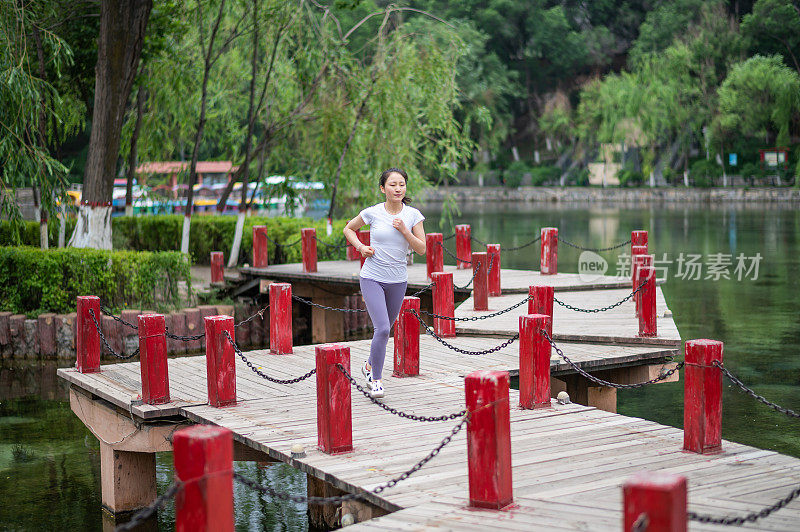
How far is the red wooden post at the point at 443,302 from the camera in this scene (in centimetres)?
1177

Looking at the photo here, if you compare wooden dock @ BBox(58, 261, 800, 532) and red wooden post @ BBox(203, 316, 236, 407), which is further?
red wooden post @ BBox(203, 316, 236, 407)

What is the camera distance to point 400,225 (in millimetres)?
7949

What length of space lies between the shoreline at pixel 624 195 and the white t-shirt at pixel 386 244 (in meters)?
38.2

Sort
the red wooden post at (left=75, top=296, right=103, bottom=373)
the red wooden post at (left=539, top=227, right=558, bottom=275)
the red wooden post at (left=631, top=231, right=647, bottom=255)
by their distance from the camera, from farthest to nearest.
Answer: the red wooden post at (left=539, top=227, right=558, bottom=275) < the red wooden post at (left=631, top=231, right=647, bottom=255) < the red wooden post at (left=75, top=296, right=103, bottom=373)

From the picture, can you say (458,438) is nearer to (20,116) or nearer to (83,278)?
(83,278)

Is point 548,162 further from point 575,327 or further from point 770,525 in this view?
point 770,525

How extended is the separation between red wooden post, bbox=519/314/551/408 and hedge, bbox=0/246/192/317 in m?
9.20

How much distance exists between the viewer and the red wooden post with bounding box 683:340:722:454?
693cm

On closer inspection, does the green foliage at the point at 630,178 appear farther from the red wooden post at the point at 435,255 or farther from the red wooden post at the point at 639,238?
the red wooden post at the point at 435,255

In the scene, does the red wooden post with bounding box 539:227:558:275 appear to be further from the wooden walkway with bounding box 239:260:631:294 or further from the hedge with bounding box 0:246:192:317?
the hedge with bounding box 0:246:192:317

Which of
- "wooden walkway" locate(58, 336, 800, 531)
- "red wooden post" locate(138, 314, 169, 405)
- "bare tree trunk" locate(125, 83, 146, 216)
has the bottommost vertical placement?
"wooden walkway" locate(58, 336, 800, 531)

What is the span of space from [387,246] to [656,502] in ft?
14.6

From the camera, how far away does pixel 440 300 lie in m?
11.8

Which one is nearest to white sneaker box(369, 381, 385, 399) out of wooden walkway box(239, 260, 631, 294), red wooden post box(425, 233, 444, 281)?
wooden walkway box(239, 260, 631, 294)
